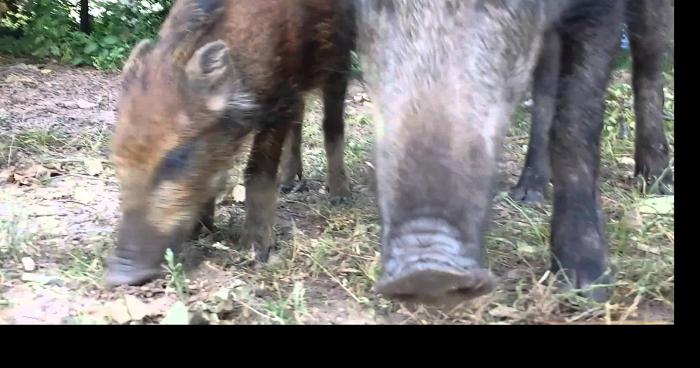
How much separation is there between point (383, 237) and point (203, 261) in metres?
1.16

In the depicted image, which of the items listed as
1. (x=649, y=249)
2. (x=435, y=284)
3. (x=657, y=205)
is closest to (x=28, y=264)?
(x=435, y=284)

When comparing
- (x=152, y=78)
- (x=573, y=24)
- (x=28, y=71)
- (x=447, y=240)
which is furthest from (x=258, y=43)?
(x=28, y=71)

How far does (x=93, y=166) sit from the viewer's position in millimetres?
4762

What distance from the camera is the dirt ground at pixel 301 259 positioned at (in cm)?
256

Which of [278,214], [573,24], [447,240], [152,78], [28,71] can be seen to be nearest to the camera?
[447,240]

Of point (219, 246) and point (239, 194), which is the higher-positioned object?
point (239, 194)

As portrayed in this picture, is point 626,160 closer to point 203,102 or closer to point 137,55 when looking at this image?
point 203,102

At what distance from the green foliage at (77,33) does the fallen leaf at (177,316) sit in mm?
6036

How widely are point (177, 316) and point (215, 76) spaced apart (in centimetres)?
92

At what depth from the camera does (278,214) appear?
4000 millimetres

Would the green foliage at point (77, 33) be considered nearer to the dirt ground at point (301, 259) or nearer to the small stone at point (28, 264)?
the dirt ground at point (301, 259)

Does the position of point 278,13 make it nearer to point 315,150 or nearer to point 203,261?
point 203,261

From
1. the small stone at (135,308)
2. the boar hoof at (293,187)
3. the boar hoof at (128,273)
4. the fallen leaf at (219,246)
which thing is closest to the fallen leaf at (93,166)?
the boar hoof at (293,187)

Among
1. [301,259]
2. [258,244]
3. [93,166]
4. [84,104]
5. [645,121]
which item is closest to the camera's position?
[301,259]
